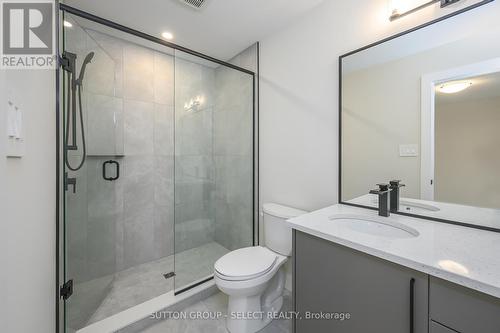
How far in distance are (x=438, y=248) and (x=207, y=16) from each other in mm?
2147

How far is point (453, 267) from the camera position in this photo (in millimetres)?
657

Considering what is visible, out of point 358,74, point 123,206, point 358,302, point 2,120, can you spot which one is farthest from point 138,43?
point 358,302

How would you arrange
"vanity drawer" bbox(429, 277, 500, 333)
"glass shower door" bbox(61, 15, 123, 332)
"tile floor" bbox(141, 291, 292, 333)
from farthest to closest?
"tile floor" bbox(141, 291, 292, 333), "glass shower door" bbox(61, 15, 123, 332), "vanity drawer" bbox(429, 277, 500, 333)

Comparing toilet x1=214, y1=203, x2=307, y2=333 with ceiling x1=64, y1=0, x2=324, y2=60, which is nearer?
toilet x1=214, y1=203, x2=307, y2=333

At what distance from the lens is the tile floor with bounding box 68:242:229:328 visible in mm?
1553

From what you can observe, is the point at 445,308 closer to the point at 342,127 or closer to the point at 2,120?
the point at 342,127

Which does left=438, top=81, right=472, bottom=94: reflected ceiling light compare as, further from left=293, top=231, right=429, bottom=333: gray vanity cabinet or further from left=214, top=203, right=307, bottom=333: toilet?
left=214, top=203, right=307, bottom=333: toilet

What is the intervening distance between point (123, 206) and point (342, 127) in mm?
2257

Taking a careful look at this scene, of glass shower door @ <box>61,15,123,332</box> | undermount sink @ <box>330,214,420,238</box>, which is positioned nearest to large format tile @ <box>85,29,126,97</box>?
glass shower door @ <box>61,15,123,332</box>

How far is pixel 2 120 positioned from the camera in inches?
22.8

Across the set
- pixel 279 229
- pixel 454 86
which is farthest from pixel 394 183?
pixel 279 229

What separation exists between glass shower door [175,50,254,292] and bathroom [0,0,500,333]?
17 millimetres

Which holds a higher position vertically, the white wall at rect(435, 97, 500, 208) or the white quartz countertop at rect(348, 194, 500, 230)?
the white wall at rect(435, 97, 500, 208)

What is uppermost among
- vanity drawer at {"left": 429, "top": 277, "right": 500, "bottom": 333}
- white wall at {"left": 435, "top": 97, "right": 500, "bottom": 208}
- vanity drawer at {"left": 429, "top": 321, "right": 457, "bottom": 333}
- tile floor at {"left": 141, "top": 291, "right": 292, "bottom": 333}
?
white wall at {"left": 435, "top": 97, "right": 500, "bottom": 208}
